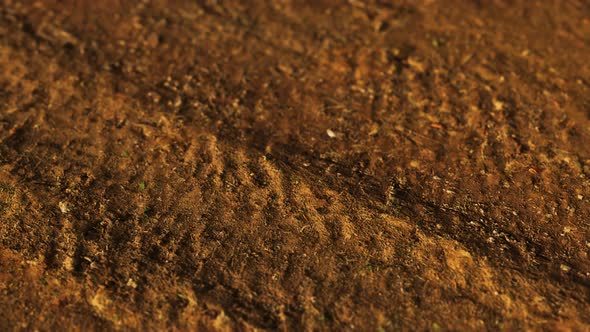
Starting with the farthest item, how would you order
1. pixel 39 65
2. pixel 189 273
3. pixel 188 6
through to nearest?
pixel 188 6 → pixel 39 65 → pixel 189 273

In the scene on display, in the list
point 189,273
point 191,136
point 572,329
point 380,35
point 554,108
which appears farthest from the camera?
point 380,35

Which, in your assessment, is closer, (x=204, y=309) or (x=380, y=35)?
(x=204, y=309)

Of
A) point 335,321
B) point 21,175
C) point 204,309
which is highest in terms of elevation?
point 335,321

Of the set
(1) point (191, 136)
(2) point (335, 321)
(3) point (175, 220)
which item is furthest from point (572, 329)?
(1) point (191, 136)

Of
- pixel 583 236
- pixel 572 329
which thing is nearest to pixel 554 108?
pixel 583 236

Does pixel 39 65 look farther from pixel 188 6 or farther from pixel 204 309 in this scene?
pixel 204 309

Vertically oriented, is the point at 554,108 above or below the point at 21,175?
above
